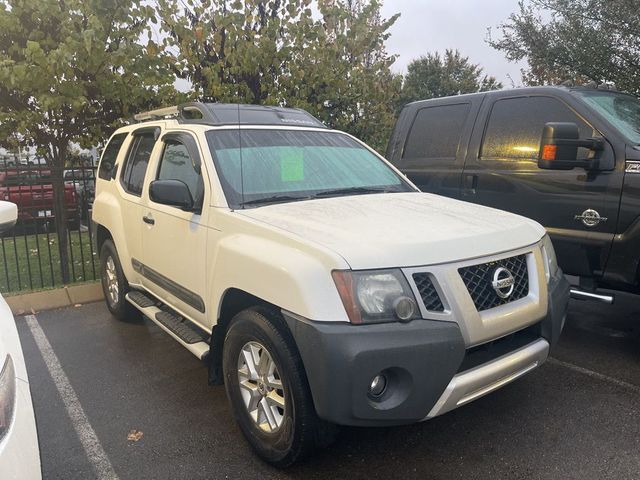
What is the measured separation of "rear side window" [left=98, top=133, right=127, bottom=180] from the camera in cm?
532

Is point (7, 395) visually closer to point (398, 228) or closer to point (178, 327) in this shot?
point (398, 228)

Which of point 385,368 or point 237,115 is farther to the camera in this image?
point 237,115

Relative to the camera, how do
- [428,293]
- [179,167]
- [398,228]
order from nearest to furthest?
[428,293]
[398,228]
[179,167]

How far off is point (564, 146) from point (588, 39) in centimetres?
631

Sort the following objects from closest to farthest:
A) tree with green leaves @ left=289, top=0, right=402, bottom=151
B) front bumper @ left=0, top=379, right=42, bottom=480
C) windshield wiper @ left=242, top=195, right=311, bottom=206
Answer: front bumper @ left=0, top=379, right=42, bottom=480
windshield wiper @ left=242, top=195, right=311, bottom=206
tree with green leaves @ left=289, top=0, right=402, bottom=151

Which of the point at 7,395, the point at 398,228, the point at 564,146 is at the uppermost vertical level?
the point at 564,146

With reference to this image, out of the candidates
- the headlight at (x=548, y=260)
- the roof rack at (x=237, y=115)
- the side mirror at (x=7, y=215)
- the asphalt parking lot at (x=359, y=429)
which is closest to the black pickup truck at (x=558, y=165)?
the asphalt parking lot at (x=359, y=429)

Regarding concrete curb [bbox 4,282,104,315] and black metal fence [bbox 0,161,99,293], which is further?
black metal fence [bbox 0,161,99,293]

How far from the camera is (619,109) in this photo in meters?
4.47

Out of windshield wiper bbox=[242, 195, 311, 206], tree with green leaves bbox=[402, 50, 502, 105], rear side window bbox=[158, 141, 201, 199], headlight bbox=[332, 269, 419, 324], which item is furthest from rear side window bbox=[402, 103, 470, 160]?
tree with green leaves bbox=[402, 50, 502, 105]

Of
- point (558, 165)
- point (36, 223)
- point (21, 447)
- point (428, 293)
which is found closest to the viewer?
point (21, 447)

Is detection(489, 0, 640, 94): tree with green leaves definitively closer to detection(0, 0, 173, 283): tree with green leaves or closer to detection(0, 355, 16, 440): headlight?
detection(0, 0, 173, 283): tree with green leaves

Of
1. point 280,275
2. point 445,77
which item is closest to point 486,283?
point 280,275

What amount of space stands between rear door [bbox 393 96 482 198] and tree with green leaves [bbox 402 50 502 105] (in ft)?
70.4
